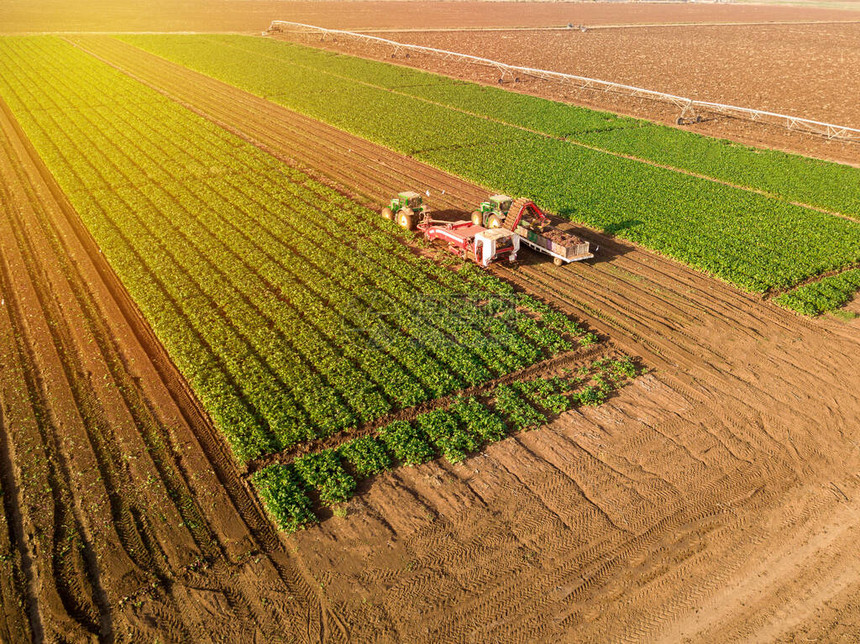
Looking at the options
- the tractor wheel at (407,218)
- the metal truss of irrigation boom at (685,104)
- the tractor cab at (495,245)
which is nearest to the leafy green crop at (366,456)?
the tractor cab at (495,245)

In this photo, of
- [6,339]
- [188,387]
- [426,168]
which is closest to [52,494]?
[188,387]

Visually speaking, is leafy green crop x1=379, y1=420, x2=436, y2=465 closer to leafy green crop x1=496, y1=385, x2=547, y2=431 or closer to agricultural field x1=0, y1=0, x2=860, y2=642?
agricultural field x1=0, y1=0, x2=860, y2=642

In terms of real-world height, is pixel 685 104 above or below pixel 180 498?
above

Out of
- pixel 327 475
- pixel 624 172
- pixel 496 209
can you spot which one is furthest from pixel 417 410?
pixel 624 172

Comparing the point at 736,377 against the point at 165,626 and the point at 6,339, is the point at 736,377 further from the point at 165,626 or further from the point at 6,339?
the point at 6,339

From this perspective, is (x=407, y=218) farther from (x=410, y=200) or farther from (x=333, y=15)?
(x=333, y=15)

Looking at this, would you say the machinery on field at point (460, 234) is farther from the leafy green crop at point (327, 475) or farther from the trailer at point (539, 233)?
the leafy green crop at point (327, 475)
